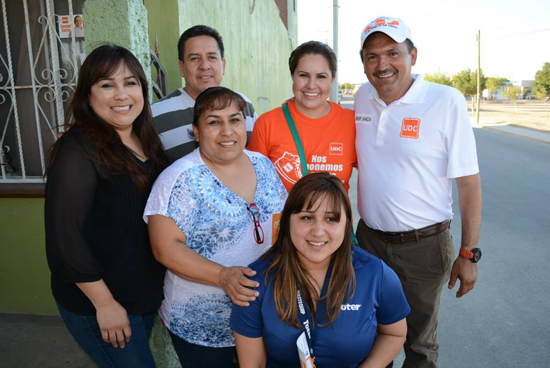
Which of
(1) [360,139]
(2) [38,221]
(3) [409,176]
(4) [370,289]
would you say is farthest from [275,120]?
(2) [38,221]

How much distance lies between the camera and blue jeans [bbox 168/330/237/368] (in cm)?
211

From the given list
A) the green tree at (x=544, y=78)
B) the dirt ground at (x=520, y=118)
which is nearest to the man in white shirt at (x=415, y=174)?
the dirt ground at (x=520, y=118)

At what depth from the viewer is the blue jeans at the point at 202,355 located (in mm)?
2113

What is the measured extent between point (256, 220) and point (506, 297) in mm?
3455

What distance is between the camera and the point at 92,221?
183 cm

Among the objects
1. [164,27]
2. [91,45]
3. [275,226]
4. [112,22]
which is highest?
[164,27]

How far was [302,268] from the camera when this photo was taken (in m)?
1.94

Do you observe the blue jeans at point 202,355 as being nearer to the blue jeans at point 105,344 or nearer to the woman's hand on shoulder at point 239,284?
the blue jeans at point 105,344

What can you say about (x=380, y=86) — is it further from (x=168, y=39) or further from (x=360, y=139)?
(x=168, y=39)

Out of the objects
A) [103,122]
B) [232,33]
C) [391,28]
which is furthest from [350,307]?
[232,33]

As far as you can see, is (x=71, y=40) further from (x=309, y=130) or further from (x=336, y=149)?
(x=336, y=149)

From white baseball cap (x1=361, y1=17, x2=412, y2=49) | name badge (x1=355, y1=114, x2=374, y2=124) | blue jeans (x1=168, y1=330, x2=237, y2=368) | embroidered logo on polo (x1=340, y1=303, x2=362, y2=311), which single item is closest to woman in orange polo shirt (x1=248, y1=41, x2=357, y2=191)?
name badge (x1=355, y1=114, x2=374, y2=124)

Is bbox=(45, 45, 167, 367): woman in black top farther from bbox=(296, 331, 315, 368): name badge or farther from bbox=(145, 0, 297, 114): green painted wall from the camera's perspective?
bbox=(145, 0, 297, 114): green painted wall

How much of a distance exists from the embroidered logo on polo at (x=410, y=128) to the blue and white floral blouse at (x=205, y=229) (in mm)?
904
